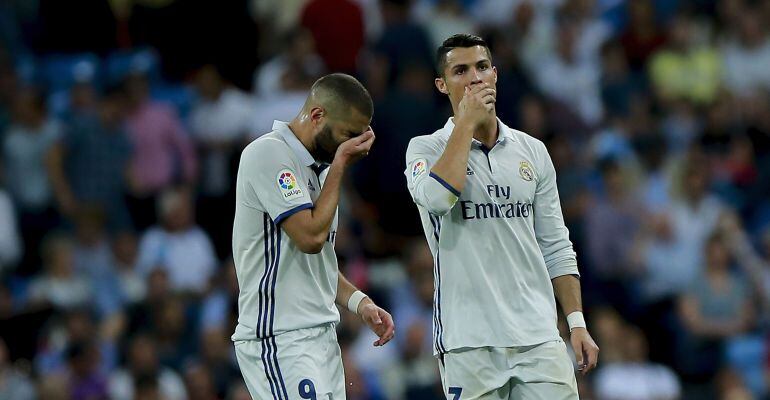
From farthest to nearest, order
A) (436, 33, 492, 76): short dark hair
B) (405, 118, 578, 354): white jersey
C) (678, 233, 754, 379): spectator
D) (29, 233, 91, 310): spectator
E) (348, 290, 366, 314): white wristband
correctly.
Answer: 1. (29, 233, 91, 310): spectator
2. (678, 233, 754, 379): spectator
3. (348, 290, 366, 314): white wristband
4. (436, 33, 492, 76): short dark hair
5. (405, 118, 578, 354): white jersey

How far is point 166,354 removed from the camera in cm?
1189

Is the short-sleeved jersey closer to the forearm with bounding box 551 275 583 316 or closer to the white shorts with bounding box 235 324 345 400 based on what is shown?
the white shorts with bounding box 235 324 345 400

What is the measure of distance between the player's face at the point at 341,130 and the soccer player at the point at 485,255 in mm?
304

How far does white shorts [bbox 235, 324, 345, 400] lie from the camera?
20.9ft

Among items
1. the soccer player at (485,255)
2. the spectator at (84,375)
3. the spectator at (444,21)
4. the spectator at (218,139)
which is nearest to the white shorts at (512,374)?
the soccer player at (485,255)

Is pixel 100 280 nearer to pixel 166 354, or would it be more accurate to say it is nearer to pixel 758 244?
pixel 166 354

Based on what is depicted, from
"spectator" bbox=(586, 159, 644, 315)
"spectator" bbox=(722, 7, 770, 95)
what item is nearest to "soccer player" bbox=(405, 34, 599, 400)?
"spectator" bbox=(586, 159, 644, 315)

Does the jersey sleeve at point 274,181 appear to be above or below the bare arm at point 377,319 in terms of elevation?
above

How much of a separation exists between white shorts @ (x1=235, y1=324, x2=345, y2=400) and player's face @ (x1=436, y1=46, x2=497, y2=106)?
1.31 m

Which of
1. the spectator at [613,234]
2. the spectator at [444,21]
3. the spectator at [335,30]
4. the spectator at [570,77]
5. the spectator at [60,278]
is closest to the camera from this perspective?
the spectator at [60,278]

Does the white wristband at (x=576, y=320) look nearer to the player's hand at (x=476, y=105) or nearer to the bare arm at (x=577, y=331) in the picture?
the bare arm at (x=577, y=331)

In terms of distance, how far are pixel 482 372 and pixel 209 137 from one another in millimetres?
7489

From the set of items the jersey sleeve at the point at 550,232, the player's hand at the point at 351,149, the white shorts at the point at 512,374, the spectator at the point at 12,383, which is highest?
the player's hand at the point at 351,149

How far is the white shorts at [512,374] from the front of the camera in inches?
255
